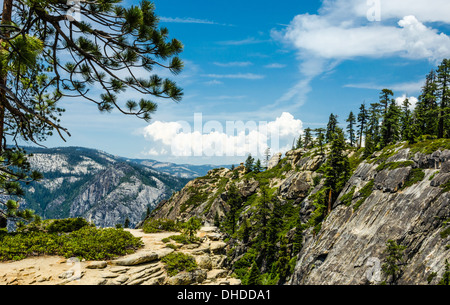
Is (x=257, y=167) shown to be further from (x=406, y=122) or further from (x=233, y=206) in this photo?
(x=406, y=122)

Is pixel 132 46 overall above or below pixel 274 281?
above

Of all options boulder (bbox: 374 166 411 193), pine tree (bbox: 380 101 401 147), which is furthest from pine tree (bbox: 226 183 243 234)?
pine tree (bbox: 380 101 401 147)

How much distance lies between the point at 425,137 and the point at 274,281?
3633 centimetres

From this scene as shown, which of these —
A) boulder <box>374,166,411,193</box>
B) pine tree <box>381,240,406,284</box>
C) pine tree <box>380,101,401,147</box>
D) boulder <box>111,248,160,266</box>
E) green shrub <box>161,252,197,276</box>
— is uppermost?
pine tree <box>380,101,401,147</box>

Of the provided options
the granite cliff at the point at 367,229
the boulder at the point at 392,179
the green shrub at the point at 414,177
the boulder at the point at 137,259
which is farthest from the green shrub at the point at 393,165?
the boulder at the point at 137,259

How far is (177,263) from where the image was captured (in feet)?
37.2

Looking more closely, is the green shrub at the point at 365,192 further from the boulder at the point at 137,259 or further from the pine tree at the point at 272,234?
the boulder at the point at 137,259

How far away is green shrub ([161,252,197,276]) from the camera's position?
36.3 ft

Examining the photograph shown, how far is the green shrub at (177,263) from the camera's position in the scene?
1106 centimetres

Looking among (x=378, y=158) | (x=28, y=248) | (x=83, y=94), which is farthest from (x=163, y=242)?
(x=378, y=158)

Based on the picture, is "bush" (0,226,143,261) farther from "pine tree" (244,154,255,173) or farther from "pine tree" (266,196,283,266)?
"pine tree" (244,154,255,173)
